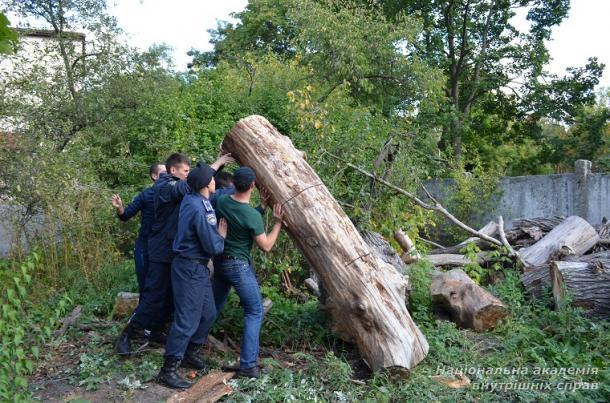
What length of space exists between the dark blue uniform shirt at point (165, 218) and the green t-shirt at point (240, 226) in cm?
55

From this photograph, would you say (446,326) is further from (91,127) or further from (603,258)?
(91,127)

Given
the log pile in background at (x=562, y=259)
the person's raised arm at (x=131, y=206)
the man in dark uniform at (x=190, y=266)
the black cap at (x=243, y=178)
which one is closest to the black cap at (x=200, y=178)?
the man in dark uniform at (x=190, y=266)

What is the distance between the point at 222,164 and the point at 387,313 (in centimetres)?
202

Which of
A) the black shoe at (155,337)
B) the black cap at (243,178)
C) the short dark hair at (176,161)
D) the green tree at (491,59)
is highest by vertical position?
the green tree at (491,59)

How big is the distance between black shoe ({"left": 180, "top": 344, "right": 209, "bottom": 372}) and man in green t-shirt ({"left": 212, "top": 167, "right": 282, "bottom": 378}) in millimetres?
449

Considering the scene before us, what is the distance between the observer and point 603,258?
707cm

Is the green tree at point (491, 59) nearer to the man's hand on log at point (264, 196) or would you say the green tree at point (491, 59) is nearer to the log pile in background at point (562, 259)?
the log pile in background at point (562, 259)

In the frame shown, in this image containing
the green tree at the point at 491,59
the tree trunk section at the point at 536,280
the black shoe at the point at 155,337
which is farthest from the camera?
the green tree at the point at 491,59

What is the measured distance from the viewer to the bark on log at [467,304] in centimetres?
640

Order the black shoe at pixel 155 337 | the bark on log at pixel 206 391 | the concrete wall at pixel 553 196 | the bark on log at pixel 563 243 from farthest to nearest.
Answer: the concrete wall at pixel 553 196, the bark on log at pixel 563 243, the black shoe at pixel 155 337, the bark on log at pixel 206 391

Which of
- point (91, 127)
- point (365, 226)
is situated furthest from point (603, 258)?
point (91, 127)

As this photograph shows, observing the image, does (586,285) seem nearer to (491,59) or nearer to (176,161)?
(176,161)

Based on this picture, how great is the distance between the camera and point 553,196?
13906mm

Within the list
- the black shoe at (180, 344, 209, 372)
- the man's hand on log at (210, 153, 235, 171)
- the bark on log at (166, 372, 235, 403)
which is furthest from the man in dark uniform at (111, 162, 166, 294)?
the bark on log at (166, 372, 235, 403)
